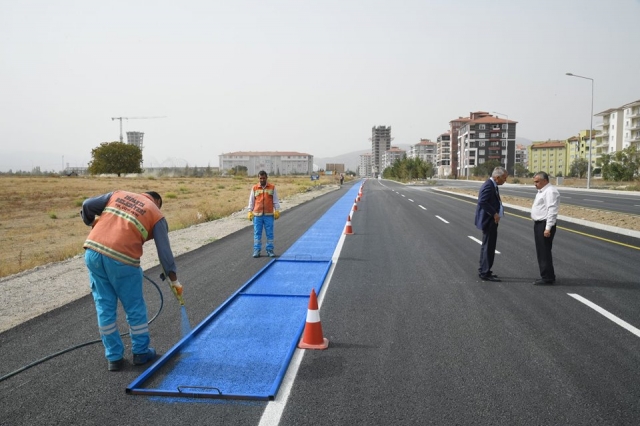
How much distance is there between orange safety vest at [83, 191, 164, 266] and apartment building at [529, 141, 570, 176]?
518 ft

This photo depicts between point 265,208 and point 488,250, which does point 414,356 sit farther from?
point 265,208

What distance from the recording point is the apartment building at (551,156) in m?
147

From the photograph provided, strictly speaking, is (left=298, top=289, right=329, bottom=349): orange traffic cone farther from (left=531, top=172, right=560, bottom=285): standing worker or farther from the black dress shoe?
(left=531, top=172, right=560, bottom=285): standing worker

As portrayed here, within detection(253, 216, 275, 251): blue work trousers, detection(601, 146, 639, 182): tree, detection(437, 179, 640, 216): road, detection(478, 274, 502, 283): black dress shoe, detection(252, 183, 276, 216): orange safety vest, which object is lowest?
detection(478, 274, 502, 283): black dress shoe

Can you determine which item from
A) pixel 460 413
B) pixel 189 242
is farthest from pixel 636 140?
pixel 460 413

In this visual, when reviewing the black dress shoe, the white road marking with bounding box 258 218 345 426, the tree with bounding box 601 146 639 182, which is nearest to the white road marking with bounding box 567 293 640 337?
the black dress shoe

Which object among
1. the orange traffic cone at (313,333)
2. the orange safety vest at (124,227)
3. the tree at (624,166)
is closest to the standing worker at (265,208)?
the orange traffic cone at (313,333)

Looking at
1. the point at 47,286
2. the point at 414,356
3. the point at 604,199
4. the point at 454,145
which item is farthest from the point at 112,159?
the point at 414,356

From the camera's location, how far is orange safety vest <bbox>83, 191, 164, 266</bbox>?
455 centimetres

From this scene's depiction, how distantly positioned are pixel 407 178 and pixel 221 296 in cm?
9792

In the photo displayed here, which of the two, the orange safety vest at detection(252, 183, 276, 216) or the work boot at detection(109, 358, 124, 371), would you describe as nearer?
the work boot at detection(109, 358, 124, 371)

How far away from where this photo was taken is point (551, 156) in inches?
5881

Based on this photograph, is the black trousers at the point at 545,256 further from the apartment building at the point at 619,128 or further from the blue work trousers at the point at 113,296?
the apartment building at the point at 619,128

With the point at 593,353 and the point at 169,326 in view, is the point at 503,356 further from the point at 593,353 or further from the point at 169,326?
the point at 169,326
